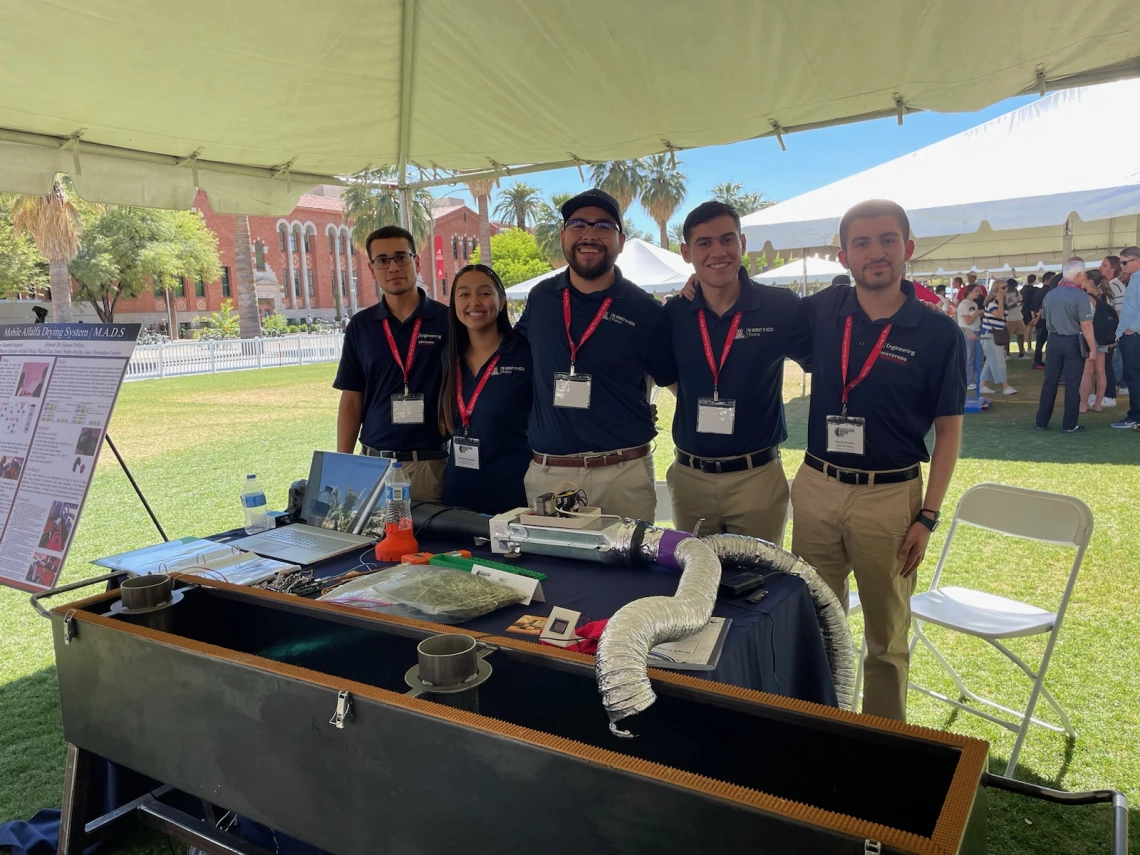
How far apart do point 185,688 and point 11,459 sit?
157 cm

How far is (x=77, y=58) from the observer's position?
101 inches

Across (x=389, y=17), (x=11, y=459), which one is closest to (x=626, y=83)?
(x=389, y=17)

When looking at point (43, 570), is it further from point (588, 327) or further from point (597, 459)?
point (588, 327)

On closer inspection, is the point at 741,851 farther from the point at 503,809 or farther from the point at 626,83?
the point at 626,83

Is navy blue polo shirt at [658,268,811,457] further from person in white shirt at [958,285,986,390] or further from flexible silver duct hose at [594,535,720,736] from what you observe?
person in white shirt at [958,285,986,390]

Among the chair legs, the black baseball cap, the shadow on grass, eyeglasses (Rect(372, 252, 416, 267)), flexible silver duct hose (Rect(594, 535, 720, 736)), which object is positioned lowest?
the shadow on grass

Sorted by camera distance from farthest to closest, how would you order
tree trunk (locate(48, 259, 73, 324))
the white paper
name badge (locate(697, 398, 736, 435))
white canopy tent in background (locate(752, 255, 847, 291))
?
tree trunk (locate(48, 259, 73, 324))
white canopy tent in background (locate(752, 255, 847, 291))
name badge (locate(697, 398, 736, 435))
the white paper

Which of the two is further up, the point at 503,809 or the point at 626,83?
the point at 626,83

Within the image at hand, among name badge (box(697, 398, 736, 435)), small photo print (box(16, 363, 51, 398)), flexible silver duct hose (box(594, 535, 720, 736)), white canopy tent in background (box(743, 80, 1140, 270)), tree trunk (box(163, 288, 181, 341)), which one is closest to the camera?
flexible silver duct hose (box(594, 535, 720, 736))

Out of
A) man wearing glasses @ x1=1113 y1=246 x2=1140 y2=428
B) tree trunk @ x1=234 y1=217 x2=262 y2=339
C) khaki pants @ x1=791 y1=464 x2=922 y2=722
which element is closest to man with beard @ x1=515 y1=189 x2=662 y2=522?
khaki pants @ x1=791 y1=464 x2=922 y2=722

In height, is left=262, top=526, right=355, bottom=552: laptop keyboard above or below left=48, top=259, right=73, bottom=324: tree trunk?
below

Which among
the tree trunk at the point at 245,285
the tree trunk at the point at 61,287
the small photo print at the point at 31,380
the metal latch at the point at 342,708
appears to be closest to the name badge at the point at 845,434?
the metal latch at the point at 342,708

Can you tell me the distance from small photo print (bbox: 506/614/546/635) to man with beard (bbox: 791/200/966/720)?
1196mm

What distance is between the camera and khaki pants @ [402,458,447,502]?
9.84ft
